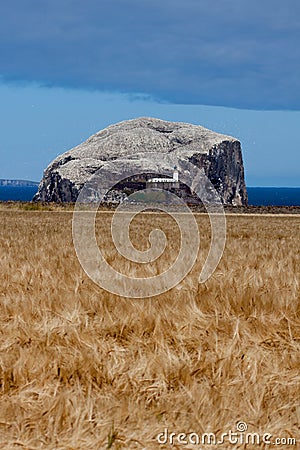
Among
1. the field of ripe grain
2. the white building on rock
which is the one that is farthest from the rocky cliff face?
the field of ripe grain

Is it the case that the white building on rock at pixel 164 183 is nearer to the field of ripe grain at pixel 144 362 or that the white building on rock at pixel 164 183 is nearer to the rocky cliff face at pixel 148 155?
the rocky cliff face at pixel 148 155

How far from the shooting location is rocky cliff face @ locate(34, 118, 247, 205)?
94.9m

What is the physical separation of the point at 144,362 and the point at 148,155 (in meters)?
94.4

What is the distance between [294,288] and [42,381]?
3.43 m

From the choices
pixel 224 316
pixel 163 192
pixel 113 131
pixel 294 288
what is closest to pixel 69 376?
pixel 224 316

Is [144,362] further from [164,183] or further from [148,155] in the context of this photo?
[148,155]

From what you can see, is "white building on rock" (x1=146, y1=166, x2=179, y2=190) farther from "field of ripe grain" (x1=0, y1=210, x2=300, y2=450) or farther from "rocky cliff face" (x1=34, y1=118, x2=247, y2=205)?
"field of ripe grain" (x1=0, y1=210, x2=300, y2=450)

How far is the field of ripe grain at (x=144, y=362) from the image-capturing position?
4230 mm

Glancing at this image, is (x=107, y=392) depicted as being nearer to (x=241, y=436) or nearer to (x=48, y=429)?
(x=48, y=429)

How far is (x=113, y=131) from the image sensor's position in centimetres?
Result: 11375

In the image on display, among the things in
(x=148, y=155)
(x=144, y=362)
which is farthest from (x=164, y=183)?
(x=144, y=362)

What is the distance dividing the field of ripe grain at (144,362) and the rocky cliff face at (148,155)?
271ft

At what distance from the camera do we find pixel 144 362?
5.34m

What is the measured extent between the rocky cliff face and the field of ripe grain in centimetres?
8254
